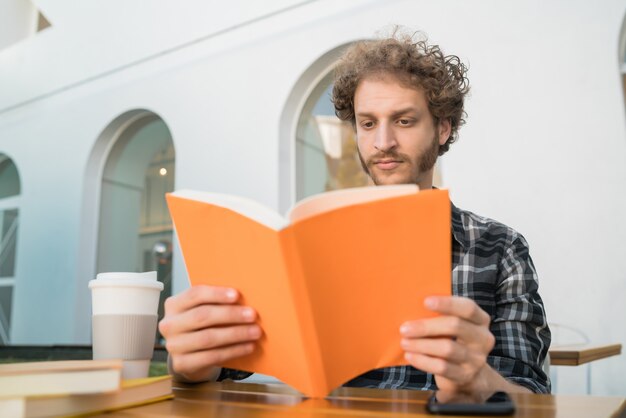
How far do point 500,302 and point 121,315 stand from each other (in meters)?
0.68

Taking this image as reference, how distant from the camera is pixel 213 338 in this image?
0.66 meters

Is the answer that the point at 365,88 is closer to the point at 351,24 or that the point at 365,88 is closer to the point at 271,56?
the point at 351,24

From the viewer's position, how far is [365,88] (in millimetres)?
1387

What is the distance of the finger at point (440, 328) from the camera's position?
1.91ft

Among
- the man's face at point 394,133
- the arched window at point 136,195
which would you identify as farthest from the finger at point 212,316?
the arched window at point 136,195

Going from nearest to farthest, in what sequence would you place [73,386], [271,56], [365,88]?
[73,386] < [365,88] < [271,56]

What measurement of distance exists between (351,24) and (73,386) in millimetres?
3193

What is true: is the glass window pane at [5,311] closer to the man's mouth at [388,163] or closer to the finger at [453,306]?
the man's mouth at [388,163]

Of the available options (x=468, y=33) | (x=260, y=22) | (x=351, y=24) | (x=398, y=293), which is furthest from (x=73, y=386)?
(x=260, y=22)

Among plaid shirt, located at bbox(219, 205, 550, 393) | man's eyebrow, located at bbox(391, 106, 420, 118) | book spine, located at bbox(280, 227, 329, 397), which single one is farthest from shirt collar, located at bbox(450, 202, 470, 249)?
book spine, located at bbox(280, 227, 329, 397)

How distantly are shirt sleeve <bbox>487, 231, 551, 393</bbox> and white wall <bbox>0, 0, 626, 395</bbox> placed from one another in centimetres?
167

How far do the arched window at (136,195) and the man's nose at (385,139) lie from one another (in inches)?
145

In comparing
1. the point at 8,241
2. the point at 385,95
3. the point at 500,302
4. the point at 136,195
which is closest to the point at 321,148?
the point at 136,195

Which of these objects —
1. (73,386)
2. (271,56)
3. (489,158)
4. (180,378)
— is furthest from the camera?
(271,56)
